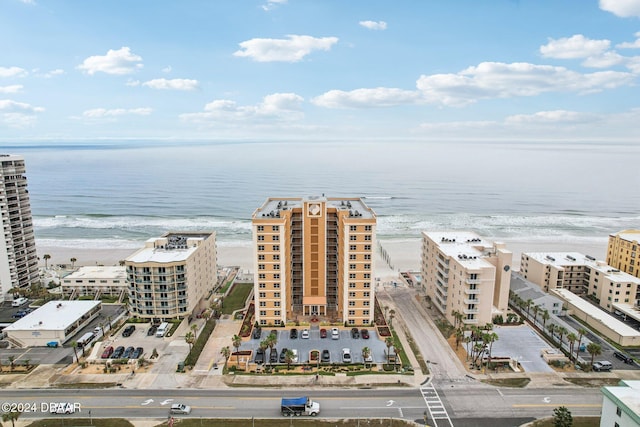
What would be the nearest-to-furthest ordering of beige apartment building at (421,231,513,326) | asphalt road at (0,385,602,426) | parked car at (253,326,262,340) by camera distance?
1. asphalt road at (0,385,602,426)
2. parked car at (253,326,262,340)
3. beige apartment building at (421,231,513,326)

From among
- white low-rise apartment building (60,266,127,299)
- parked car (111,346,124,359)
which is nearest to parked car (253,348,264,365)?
parked car (111,346,124,359)

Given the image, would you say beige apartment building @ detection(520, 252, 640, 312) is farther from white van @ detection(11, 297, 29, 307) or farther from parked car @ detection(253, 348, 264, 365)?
white van @ detection(11, 297, 29, 307)

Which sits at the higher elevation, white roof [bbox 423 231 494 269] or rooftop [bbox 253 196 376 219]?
rooftop [bbox 253 196 376 219]

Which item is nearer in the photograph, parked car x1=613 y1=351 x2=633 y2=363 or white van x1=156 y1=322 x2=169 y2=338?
parked car x1=613 y1=351 x2=633 y2=363

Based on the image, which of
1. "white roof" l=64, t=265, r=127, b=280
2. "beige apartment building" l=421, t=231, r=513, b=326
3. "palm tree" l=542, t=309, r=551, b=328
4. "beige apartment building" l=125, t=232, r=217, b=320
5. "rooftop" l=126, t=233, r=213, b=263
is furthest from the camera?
"white roof" l=64, t=265, r=127, b=280

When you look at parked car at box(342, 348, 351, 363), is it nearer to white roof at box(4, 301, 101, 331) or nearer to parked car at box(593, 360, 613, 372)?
parked car at box(593, 360, 613, 372)

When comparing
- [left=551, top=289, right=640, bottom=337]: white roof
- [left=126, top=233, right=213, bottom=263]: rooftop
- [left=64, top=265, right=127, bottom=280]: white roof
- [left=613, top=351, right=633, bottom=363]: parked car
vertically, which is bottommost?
[left=613, top=351, right=633, bottom=363]: parked car
